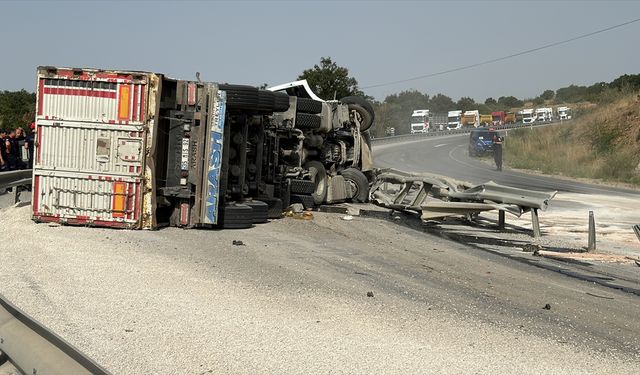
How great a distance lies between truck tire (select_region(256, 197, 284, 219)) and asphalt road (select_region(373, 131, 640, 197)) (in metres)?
17.0

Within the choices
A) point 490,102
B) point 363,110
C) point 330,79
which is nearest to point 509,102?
point 490,102

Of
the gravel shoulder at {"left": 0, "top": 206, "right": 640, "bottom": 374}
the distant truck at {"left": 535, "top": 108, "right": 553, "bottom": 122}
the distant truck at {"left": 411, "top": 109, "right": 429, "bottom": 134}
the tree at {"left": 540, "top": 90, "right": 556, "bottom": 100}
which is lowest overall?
the gravel shoulder at {"left": 0, "top": 206, "right": 640, "bottom": 374}

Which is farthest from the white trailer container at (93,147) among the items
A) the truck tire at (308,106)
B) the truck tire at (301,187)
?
the truck tire at (308,106)

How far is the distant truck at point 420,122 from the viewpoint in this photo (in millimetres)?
86375

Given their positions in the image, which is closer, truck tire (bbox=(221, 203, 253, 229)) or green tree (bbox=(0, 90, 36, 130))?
truck tire (bbox=(221, 203, 253, 229))

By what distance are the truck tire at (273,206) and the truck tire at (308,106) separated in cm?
248

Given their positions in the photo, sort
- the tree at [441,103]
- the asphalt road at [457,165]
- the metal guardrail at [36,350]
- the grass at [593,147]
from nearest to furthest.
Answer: the metal guardrail at [36,350] → the asphalt road at [457,165] → the grass at [593,147] → the tree at [441,103]

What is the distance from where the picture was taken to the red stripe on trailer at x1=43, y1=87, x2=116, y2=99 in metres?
11.1

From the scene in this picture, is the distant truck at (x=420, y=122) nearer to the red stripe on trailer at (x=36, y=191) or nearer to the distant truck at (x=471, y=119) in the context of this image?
the distant truck at (x=471, y=119)

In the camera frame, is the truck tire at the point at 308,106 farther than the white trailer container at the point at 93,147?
Yes

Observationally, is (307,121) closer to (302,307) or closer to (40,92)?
(40,92)

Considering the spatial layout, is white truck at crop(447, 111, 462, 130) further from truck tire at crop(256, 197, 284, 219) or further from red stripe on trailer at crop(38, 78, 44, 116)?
red stripe on trailer at crop(38, 78, 44, 116)

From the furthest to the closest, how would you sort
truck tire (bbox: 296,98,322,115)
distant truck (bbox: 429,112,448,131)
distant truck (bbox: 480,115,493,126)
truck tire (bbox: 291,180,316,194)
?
distant truck (bbox: 480,115,493,126)
distant truck (bbox: 429,112,448,131)
truck tire (bbox: 296,98,322,115)
truck tire (bbox: 291,180,316,194)

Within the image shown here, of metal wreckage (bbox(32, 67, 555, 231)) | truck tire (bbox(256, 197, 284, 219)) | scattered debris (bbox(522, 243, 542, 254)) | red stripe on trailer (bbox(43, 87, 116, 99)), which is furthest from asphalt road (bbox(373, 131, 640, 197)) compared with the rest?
red stripe on trailer (bbox(43, 87, 116, 99))
